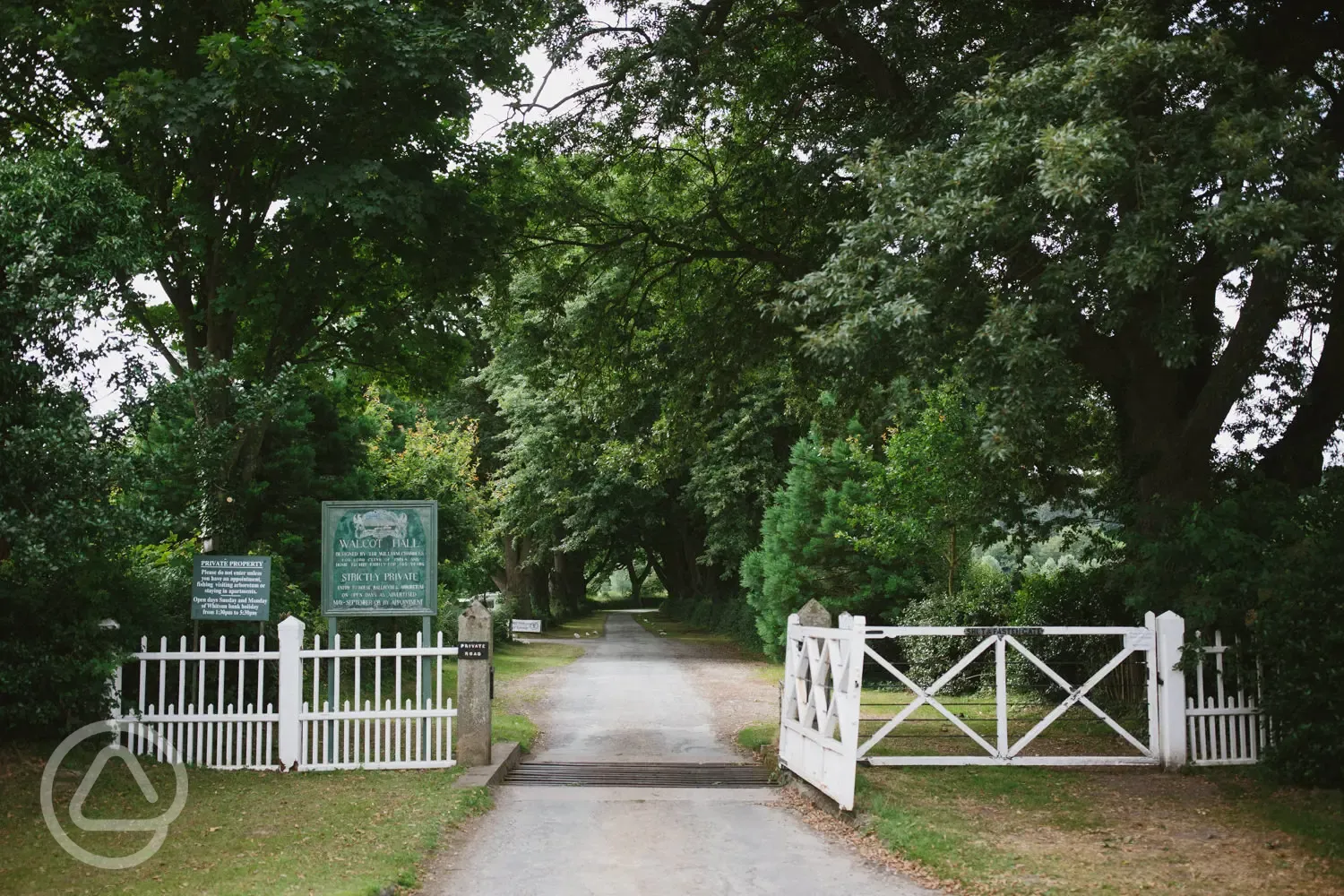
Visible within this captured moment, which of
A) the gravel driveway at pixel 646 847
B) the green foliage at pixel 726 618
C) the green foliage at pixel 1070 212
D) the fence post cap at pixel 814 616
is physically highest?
the green foliage at pixel 1070 212

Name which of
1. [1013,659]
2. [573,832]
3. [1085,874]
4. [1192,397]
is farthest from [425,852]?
[1013,659]

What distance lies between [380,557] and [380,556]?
1 centimetres

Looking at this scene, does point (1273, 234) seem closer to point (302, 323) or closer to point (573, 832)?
point (573, 832)

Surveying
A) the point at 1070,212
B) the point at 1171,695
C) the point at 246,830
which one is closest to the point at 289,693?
the point at 246,830

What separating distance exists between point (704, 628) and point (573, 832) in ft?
125

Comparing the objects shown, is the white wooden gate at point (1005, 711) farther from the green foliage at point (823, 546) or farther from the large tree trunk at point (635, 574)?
the large tree trunk at point (635, 574)

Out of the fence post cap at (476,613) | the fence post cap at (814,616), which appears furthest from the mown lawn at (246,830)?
the fence post cap at (814,616)

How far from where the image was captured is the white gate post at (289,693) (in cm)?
1138

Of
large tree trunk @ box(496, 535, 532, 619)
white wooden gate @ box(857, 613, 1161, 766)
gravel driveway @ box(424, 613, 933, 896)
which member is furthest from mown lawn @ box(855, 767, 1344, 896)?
large tree trunk @ box(496, 535, 532, 619)

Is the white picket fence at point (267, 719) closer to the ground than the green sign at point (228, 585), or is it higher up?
closer to the ground

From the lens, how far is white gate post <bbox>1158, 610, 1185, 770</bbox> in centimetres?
1114

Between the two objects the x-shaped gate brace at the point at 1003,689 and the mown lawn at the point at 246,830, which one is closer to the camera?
the mown lawn at the point at 246,830

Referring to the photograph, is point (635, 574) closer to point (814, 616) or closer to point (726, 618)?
point (726, 618)

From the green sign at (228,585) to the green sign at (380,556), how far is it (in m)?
0.88
